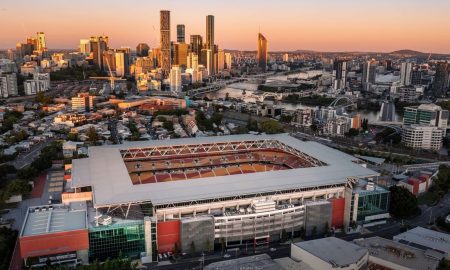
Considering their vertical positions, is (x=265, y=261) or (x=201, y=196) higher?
(x=201, y=196)

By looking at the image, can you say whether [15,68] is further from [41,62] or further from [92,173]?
[92,173]

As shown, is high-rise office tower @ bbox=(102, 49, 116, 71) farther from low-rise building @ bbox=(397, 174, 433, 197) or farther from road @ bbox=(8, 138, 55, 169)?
low-rise building @ bbox=(397, 174, 433, 197)

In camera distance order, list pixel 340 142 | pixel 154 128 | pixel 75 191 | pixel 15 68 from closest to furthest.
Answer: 1. pixel 75 191
2. pixel 340 142
3. pixel 154 128
4. pixel 15 68

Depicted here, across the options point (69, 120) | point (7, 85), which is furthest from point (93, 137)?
point (7, 85)

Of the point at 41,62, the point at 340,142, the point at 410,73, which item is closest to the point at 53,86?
the point at 41,62

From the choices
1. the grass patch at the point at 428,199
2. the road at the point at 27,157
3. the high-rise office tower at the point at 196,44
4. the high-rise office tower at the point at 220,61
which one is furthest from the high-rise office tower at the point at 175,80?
the grass patch at the point at 428,199

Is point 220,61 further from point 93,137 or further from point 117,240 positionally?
point 117,240
